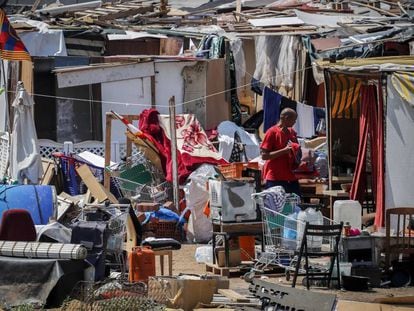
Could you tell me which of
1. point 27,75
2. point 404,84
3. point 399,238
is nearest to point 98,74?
point 27,75

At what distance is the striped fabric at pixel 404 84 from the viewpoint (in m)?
14.6

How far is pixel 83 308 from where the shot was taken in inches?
457

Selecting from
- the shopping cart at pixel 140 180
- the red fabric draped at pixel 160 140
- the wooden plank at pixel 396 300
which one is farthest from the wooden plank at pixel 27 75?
the wooden plank at pixel 396 300

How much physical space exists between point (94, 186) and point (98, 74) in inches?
162

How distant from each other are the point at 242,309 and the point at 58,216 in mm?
4821

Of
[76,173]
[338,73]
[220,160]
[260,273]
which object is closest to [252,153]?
[220,160]

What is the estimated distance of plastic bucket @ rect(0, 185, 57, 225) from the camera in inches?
615

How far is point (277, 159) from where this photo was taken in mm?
15289

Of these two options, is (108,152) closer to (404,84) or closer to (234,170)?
(234,170)

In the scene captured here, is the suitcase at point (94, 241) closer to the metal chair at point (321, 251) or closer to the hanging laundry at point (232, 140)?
the metal chair at point (321, 251)

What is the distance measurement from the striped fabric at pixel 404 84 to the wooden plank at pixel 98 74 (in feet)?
27.0

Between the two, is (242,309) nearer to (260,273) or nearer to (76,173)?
(260,273)

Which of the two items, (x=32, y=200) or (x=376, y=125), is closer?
(x=32, y=200)

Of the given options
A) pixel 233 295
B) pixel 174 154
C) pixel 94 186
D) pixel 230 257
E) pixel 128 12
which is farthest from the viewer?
pixel 128 12
